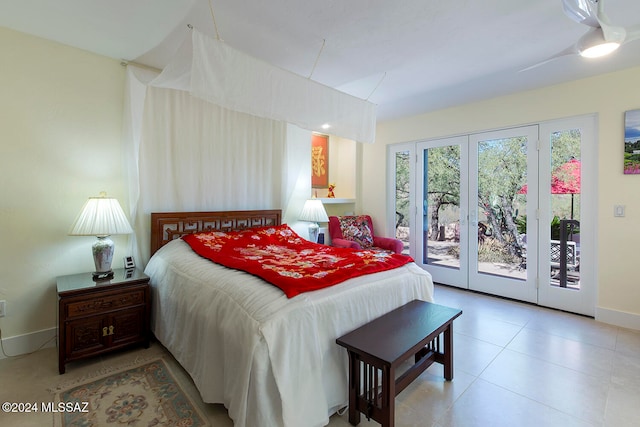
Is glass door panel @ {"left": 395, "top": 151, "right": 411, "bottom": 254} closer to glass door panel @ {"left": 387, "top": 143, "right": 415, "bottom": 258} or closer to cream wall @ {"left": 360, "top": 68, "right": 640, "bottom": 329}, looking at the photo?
glass door panel @ {"left": 387, "top": 143, "right": 415, "bottom": 258}

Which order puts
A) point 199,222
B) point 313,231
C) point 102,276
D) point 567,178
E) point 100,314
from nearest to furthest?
point 100,314 → point 102,276 → point 199,222 → point 567,178 → point 313,231

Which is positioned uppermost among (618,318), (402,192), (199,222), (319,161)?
(319,161)

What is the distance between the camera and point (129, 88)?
2584 mm

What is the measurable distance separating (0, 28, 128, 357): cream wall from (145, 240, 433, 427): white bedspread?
111 cm

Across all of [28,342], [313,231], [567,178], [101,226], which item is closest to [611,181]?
[567,178]

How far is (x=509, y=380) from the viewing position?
6.51 feet

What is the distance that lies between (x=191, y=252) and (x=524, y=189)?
3728 millimetres

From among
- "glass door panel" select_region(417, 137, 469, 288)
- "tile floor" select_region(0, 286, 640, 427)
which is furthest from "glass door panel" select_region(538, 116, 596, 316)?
"glass door panel" select_region(417, 137, 469, 288)

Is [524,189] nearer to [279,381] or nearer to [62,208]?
[279,381]

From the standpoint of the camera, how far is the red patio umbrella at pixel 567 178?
314 centimetres

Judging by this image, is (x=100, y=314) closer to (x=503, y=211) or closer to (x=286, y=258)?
(x=286, y=258)

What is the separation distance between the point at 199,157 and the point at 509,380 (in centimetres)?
326

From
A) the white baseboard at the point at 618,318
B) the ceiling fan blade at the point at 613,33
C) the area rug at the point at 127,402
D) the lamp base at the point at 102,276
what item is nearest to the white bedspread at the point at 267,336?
the area rug at the point at 127,402

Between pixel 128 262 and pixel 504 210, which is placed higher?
pixel 504 210
